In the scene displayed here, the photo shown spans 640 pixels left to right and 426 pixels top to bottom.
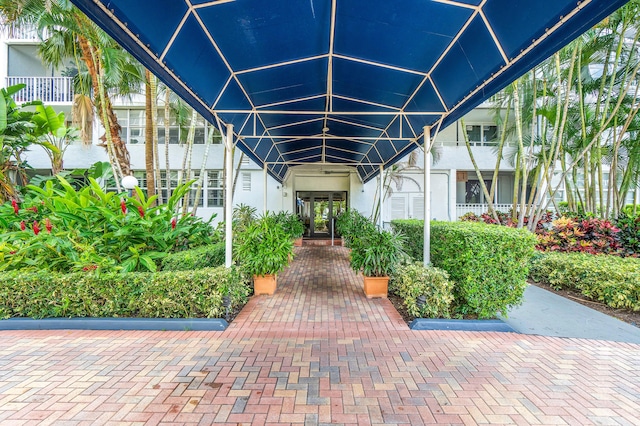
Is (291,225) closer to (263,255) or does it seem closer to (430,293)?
(263,255)

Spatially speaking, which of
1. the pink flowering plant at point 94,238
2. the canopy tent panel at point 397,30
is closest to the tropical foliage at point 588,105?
the canopy tent panel at point 397,30

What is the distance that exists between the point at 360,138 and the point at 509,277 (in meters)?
4.66

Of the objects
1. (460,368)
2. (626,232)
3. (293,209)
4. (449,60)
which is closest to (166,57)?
(449,60)

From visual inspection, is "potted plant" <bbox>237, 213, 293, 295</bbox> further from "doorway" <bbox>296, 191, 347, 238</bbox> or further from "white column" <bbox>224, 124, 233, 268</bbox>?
"doorway" <bbox>296, 191, 347, 238</bbox>

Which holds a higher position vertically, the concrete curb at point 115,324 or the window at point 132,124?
the window at point 132,124

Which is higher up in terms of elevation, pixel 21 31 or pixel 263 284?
pixel 21 31

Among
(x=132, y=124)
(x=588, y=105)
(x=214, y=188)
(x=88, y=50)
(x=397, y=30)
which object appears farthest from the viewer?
(x=132, y=124)

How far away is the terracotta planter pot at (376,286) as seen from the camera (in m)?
5.48

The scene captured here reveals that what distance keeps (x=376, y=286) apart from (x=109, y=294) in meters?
4.26

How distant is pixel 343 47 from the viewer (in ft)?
12.1

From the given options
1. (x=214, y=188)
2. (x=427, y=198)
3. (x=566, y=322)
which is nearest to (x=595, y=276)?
(x=566, y=322)

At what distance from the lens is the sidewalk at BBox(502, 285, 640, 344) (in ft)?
13.0

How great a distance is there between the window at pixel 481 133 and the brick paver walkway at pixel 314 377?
1409 centimetres

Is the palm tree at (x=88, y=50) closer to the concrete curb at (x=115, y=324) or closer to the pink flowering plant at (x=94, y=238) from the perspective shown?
the pink flowering plant at (x=94, y=238)
